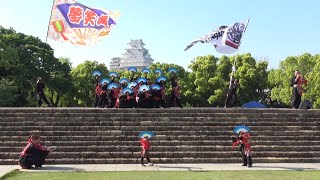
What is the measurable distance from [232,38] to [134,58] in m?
76.9

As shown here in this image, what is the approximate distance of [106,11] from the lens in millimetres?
20125

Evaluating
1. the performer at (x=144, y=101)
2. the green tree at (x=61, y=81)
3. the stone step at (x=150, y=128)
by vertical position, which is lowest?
the stone step at (x=150, y=128)

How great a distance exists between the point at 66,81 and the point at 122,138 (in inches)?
929

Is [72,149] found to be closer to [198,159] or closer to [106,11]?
[198,159]

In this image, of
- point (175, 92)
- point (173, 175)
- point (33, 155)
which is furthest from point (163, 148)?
point (175, 92)

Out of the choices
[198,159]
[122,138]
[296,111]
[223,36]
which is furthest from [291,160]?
[223,36]

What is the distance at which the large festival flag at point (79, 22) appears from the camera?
19594 mm

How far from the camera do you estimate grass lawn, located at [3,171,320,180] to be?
946 cm

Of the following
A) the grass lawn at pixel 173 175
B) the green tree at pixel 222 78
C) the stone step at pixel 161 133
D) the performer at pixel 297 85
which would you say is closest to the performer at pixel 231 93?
the performer at pixel 297 85

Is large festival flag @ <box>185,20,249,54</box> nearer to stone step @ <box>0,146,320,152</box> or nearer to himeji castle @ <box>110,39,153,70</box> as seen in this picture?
stone step @ <box>0,146,320,152</box>

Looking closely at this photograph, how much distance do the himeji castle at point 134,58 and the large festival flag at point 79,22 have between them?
→ 74.4 metres

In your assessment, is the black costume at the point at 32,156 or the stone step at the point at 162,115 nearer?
the black costume at the point at 32,156

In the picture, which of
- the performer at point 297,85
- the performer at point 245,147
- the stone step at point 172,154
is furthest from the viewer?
→ the performer at point 297,85

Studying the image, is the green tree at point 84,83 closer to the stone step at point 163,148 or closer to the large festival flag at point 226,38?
the large festival flag at point 226,38
